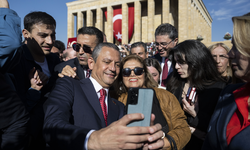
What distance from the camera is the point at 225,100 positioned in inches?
78.5

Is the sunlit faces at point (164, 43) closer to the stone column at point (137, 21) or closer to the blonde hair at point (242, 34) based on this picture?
the blonde hair at point (242, 34)

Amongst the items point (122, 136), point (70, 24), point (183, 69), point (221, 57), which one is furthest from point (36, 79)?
point (70, 24)

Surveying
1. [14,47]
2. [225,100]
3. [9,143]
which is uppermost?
[14,47]

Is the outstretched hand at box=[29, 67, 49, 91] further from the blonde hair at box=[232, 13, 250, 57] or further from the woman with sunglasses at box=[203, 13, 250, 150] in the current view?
the blonde hair at box=[232, 13, 250, 57]

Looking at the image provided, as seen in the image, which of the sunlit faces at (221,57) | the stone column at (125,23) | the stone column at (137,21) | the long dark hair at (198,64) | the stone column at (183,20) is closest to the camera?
the long dark hair at (198,64)

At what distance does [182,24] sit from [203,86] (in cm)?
2199

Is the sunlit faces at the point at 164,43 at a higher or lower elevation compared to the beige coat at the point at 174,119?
higher

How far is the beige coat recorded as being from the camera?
7.57 ft

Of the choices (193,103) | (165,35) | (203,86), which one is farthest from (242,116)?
(165,35)

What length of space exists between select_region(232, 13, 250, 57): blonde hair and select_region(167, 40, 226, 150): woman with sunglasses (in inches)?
50.8

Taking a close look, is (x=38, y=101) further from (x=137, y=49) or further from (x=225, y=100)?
(x=137, y=49)

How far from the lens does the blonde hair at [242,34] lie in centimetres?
161

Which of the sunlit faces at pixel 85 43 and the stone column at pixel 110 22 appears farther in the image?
the stone column at pixel 110 22

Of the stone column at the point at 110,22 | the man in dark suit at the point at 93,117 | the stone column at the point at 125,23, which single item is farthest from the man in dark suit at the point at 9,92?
the stone column at the point at 110,22
